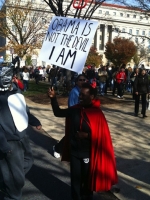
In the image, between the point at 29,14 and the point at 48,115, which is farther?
the point at 29,14

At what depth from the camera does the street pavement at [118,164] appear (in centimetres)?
495

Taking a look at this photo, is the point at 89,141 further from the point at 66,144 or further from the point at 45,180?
the point at 45,180

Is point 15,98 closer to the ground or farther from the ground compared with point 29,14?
closer to the ground

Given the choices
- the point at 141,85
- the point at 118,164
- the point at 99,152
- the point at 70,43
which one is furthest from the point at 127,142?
the point at 99,152

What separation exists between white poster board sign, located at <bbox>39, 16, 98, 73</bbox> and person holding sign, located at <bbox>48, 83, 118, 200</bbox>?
762 mm

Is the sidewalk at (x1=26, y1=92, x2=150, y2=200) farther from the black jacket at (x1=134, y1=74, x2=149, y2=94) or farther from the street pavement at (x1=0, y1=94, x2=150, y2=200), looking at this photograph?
the black jacket at (x1=134, y1=74, x2=149, y2=94)

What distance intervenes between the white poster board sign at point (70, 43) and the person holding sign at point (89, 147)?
76cm

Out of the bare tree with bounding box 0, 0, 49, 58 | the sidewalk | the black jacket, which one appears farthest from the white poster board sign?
the bare tree with bounding box 0, 0, 49, 58

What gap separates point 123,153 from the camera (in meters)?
7.04

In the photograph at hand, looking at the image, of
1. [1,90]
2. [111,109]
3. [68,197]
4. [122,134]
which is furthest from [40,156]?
[111,109]

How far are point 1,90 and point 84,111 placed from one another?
3.18 feet

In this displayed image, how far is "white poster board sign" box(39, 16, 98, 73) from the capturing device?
4.75m

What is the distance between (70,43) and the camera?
4906 mm

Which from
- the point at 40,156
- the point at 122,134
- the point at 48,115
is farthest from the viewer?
the point at 48,115
